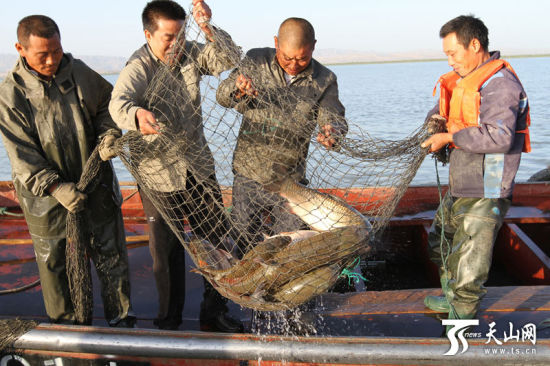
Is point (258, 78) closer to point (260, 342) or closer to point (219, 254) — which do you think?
point (219, 254)

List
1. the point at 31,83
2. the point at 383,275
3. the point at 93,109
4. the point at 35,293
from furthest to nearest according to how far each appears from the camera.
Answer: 1. the point at 383,275
2. the point at 35,293
3. the point at 93,109
4. the point at 31,83

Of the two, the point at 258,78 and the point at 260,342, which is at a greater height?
the point at 258,78

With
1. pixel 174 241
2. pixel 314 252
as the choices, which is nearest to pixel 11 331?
pixel 174 241

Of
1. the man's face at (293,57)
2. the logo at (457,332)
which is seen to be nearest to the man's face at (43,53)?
the man's face at (293,57)

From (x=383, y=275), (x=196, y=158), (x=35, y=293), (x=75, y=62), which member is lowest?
(x=383, y=275)

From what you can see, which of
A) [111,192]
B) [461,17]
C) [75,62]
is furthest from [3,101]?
[461,17]

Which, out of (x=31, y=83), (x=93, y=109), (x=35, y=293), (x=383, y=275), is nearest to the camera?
(x=31, y=83)

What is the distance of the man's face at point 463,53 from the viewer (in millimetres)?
3322

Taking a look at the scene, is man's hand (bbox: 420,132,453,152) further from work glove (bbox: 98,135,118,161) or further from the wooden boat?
work glove (bbox: 98,135,118,161)

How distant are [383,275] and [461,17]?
3114mm

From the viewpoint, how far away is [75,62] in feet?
11.7

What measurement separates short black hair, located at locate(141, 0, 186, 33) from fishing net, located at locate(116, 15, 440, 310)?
0.22m

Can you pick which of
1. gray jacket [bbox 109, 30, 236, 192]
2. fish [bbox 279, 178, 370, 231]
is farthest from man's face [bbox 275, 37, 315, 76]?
fish [bbox 279, 178, 370, 231]

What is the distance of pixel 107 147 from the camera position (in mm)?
3316
